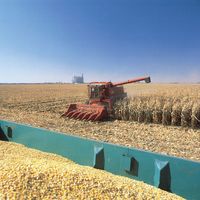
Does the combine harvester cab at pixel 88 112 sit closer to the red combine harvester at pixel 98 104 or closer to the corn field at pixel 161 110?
the red combine harvester at pixel 98 104

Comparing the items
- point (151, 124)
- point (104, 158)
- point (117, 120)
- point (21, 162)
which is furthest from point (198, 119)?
point (21, 162)

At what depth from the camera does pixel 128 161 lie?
2814 mm

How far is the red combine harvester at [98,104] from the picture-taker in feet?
34.0

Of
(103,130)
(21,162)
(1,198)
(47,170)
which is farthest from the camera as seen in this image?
(103,130)

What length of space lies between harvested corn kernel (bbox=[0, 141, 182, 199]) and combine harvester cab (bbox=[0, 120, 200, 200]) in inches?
6.1

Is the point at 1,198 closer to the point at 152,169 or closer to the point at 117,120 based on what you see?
the point at 152,169

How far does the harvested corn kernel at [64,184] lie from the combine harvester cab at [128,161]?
6.1 inches


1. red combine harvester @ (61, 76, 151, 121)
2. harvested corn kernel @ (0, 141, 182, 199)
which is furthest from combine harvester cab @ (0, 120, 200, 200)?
red combine harvester @ (61, 76, 151, 121)

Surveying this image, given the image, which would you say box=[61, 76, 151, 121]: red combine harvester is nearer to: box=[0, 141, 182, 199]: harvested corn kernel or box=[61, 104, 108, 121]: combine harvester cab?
box=[61, 104, 108, 121]: combine harvester cab

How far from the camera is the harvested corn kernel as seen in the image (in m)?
2.37

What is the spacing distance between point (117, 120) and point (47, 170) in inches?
312

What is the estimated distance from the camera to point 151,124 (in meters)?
9.68

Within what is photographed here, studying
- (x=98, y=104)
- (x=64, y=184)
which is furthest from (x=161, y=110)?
(x=64, y=184)

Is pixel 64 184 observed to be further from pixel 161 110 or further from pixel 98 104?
pixel 98 104
